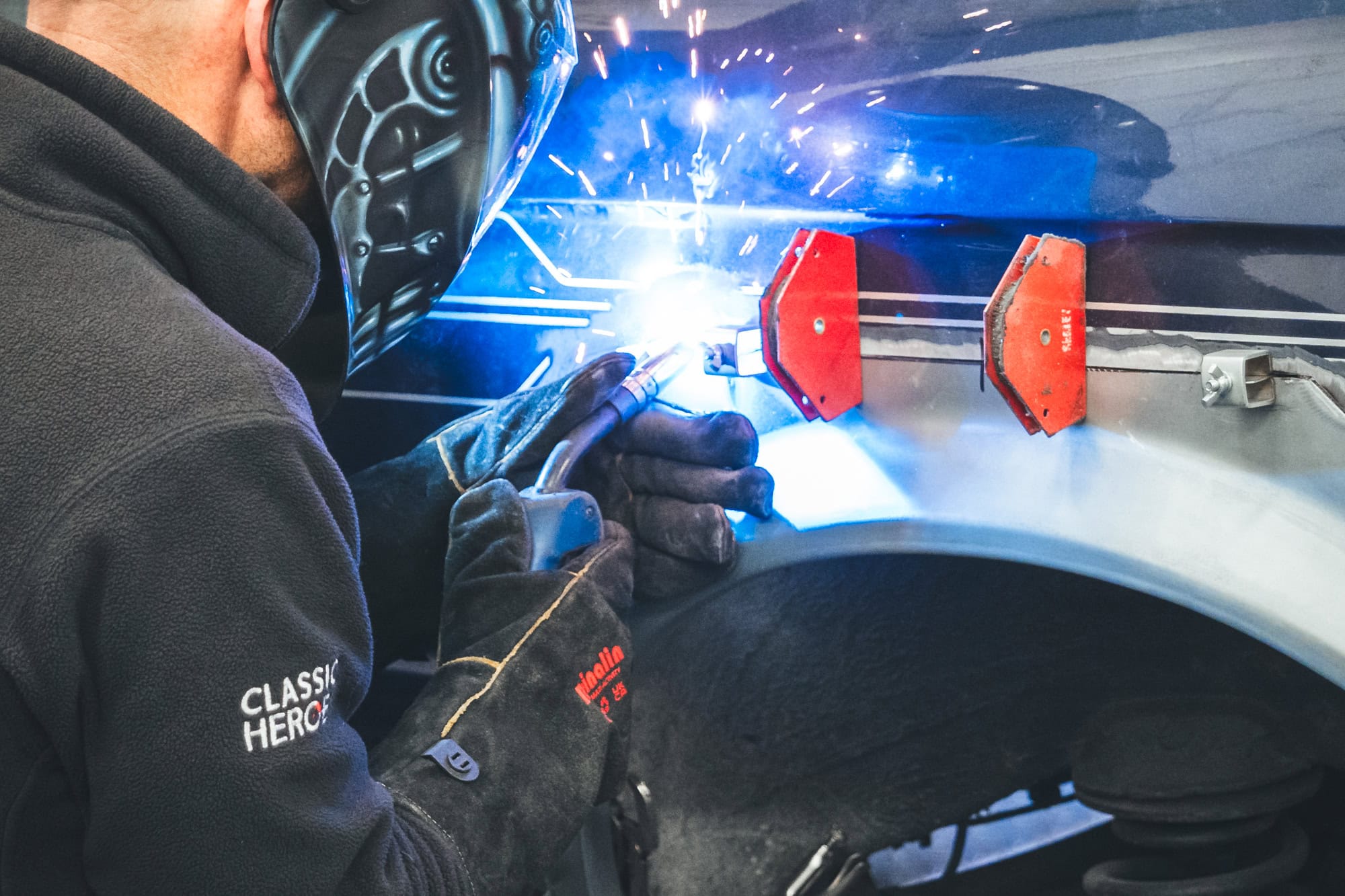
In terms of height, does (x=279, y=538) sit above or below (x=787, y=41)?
below

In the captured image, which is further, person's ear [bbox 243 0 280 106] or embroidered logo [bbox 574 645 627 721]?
embroidered logo [bbox 574 645 627 721]

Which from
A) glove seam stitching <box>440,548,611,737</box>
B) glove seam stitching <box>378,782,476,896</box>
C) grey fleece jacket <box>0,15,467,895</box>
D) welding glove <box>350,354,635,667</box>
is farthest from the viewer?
welding glove <box>350,354,635,667</box>

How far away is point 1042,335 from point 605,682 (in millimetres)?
643

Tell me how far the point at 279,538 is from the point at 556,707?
471mm

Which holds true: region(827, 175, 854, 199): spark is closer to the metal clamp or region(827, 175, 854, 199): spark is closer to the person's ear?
the metal clamp

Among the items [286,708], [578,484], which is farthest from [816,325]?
[286,708]

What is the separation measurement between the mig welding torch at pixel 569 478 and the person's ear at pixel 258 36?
0.52 metres

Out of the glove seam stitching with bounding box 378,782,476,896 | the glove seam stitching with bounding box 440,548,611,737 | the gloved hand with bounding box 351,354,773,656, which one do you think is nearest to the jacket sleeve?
the glove seam stitching with bounding box 378,782,476,896

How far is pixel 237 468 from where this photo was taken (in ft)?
2.21

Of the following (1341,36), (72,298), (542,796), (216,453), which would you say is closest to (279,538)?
(216,453)

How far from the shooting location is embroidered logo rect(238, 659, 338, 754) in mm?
709

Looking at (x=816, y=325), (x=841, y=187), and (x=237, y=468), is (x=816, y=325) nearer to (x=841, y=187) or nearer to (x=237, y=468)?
(x=841, y=187)

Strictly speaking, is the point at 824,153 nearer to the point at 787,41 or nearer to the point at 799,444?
the point at 787,41

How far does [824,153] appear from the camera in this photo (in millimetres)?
1175
